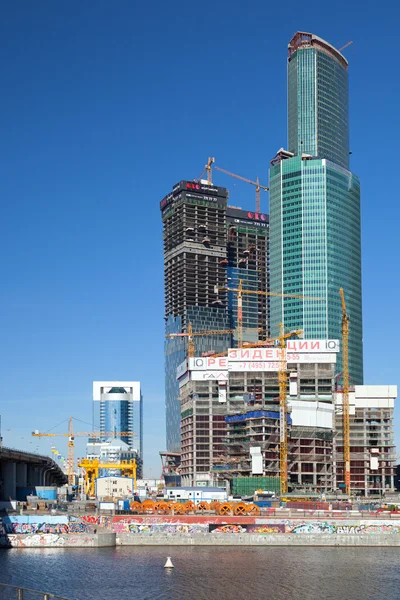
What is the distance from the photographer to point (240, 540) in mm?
161375

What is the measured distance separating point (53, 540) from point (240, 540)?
3227cm

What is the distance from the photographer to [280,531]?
16425cm

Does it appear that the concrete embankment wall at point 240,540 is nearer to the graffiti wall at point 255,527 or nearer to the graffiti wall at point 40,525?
the graffiti wall at point 255,527

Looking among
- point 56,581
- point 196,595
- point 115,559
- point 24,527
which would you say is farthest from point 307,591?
point 24,527

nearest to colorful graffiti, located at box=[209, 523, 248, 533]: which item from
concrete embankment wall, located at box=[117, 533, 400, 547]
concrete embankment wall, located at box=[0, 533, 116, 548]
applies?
concrete embankment wall, located at box=[117, 533, 400, 547]

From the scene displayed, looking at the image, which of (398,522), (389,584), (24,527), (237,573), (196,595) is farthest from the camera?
(398,522)

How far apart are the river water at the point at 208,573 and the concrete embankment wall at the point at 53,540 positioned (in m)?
3.62

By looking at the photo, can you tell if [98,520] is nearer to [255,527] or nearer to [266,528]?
[255,527]

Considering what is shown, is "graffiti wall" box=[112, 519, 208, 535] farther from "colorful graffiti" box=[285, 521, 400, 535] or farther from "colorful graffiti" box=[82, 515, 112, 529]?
"colorful graffiti" box=[285, 521, 400, 535]

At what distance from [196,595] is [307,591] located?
525 inches

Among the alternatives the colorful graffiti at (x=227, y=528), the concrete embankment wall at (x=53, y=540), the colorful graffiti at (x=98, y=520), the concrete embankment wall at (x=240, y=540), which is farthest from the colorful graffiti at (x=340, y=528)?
the concrete embankment wall at (x=53, y=540)

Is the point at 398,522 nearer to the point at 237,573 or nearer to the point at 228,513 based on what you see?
the point at 228,513

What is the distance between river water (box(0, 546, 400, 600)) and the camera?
10651 cm

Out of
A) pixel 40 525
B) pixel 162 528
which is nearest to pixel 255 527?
pixel 162 528
